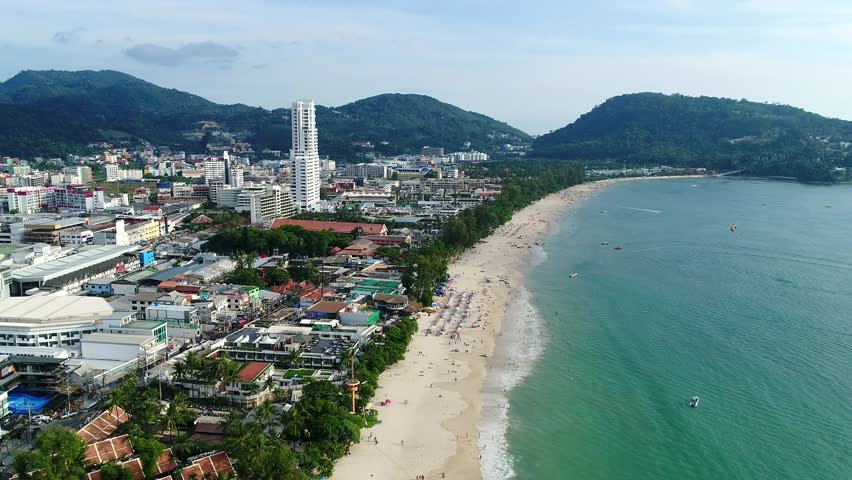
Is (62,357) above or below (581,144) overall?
below

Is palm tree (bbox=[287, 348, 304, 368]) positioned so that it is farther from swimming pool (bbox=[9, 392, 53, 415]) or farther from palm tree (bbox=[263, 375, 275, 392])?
swimming pool (bbox=[9, 392, 53, 415])

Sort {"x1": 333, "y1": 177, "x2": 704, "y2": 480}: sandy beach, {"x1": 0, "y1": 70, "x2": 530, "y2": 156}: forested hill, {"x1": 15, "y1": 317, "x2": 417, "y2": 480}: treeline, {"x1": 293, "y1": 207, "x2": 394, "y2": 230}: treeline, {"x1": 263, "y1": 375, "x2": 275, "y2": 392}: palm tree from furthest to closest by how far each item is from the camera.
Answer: {"x1": 0, "y1": 70, "x2": 530, "y2": 156}: forested hill → {"x1": 293, "y1": 207, "x2": 394, "y2": 230}: treeline → {"x1": 263, "y1": 375, "x2": 275, "y2": 392}: palm tree → {"x1": 333, "y1": 177, "x2": 704, "y2": 480}: sandy beach → {"x1": 15, "y1": 317, "x2": 417, "y2": 480}: treeline


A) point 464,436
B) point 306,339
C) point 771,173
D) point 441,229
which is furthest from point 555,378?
point 771,173

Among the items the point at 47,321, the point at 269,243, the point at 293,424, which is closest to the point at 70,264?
the point at 47,321

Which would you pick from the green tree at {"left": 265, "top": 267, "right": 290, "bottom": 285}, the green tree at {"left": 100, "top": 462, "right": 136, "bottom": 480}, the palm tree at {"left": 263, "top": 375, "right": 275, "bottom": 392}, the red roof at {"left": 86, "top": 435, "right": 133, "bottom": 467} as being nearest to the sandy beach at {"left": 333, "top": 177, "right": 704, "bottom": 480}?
the palm tree at {"left": 263, "top": 375, "right": 275, "bottom": 392}

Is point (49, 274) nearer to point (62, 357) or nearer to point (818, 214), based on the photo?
point (62, 357)

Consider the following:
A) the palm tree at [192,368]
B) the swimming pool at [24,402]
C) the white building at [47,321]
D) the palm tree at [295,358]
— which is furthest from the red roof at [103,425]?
the white building at [47,321]
